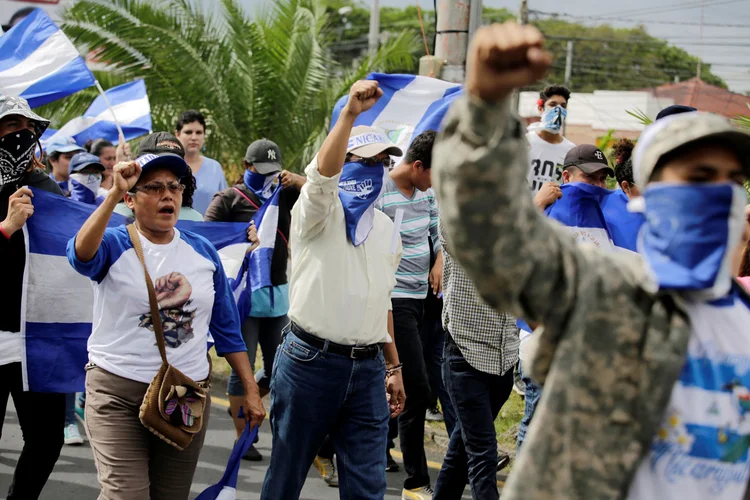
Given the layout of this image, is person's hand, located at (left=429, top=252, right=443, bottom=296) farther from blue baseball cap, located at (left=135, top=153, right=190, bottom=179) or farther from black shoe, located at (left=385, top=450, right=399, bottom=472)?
blue baseball cap, located at (left=135, top=153, right=190, bottom=179)

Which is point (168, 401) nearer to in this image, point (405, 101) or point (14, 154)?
point (14, 154)

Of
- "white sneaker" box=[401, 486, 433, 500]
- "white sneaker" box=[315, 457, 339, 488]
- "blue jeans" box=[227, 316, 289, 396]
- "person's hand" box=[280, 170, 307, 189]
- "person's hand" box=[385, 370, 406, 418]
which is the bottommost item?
"white sneaker" box=[315, 457, 339, 488]

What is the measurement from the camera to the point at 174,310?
415 centimetres

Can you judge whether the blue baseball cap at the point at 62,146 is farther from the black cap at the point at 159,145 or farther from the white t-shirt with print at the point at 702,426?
the white t-shirt with print at the point at 702,426

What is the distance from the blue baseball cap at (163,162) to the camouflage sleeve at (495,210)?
2.59 m

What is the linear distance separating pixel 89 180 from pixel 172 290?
4.31 m

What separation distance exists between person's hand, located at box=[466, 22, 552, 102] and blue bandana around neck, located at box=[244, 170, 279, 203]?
509 centimetres

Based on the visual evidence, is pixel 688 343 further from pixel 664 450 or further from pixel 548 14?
pixel 548 14

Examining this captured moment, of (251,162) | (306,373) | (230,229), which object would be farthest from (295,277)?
(251,162)

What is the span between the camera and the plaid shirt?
4941 millimetres

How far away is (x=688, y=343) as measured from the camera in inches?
76.6

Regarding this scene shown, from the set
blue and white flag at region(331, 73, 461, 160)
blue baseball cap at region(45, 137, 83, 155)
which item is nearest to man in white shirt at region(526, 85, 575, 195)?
blue and white flag at region(331, 73, 461, 160)

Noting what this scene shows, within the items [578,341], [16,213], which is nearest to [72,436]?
[16,213]

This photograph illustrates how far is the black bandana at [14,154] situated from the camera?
485cm
